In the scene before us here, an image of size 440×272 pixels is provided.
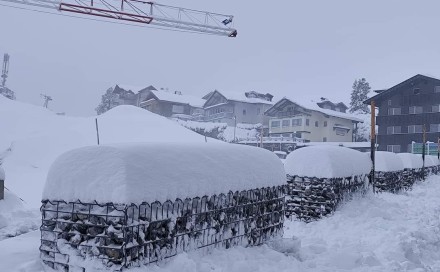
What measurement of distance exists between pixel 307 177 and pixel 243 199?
4.42 m

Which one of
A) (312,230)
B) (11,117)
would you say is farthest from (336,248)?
(11,117)

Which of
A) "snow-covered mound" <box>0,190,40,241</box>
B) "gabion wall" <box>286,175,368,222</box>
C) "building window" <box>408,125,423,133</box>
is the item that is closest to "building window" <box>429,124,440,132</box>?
"building window" <box>408,125,423,133</box>

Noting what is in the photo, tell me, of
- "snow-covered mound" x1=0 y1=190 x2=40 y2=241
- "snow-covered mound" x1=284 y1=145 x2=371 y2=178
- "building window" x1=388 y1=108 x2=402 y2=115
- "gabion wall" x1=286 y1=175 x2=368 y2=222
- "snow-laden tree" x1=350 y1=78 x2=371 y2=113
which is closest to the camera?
"snow-covered mound" x1=0 y1=190 x2=40 y2=241

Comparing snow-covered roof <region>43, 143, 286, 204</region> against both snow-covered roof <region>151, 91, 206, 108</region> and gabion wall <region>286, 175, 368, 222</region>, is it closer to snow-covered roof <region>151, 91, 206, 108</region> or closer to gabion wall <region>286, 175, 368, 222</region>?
gabion wall <region>286, 175, 368, 222</region>

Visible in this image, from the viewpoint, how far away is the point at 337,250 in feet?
21.9

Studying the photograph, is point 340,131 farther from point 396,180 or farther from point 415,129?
point 396,180

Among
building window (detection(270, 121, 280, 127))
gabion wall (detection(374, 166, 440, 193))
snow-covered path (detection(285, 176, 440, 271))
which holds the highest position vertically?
building window (detection(270, 121, 280, 127))

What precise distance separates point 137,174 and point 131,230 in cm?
65

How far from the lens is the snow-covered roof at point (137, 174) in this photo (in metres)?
4.61

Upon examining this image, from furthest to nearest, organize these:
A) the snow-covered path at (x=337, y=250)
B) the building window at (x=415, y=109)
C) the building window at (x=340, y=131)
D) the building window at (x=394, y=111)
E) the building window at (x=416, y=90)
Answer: the building window at (x=340, y=131) < the building window at (x=394, y=111) < the building window at (x=416, y=90) < the building window at (x=415, y=109) < the snow-covered path at (x=337, y=250)

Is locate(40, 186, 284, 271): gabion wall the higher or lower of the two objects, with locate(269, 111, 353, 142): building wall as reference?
lower

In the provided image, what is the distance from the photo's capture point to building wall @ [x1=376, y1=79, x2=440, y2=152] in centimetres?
4628

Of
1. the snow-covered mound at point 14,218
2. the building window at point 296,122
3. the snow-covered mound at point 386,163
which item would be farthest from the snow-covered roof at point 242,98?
the snow-covered mound at point 14,218

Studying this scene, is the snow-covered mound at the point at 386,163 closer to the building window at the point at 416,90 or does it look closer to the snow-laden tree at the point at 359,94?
the building window at the point at 416,90
